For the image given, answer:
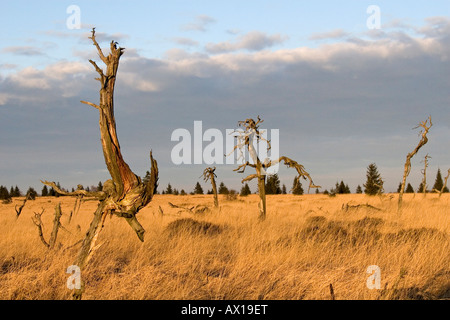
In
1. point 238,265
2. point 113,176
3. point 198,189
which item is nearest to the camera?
point 113,176

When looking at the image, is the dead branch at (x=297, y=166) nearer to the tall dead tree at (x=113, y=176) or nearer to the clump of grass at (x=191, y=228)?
the clump of grass at (x=191, y=228)

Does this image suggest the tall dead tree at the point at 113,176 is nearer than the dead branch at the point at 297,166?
Yes

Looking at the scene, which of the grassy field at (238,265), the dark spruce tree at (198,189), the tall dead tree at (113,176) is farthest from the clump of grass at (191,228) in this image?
the dark spruce tree at (198,189)

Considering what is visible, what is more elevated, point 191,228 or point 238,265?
point 191,228

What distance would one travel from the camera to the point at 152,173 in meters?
5.88

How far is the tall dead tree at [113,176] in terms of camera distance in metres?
5.96

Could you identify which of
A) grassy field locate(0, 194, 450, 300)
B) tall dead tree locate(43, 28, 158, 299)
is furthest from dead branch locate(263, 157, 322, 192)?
tall dead tree locate(43, 28, 158, 299)

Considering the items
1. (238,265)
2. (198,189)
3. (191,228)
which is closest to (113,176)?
(238,265)

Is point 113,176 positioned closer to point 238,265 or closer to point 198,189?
point 238,265

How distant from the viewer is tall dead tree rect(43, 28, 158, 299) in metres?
5.96

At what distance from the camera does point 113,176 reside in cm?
600

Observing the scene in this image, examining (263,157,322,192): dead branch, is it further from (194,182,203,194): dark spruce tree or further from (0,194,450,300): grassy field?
(194,182,203,194): dark spruce tree
